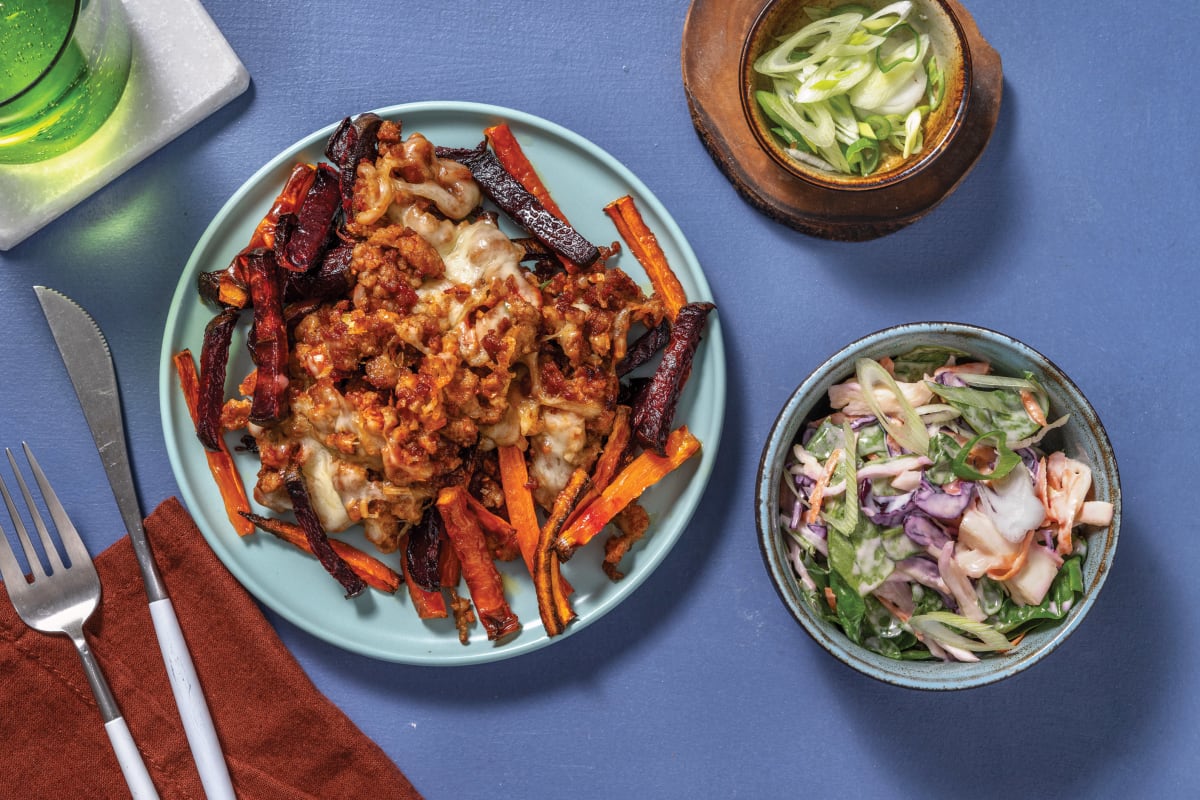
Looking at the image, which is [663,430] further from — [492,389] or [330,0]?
[330,0]

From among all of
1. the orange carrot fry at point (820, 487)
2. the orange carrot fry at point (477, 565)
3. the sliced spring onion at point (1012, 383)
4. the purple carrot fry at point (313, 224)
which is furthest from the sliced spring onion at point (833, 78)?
the orange carrot fry at point (477, 565)

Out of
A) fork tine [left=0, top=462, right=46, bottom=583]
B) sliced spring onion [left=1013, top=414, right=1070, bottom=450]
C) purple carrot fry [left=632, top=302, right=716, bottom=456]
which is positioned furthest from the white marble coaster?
sliced spring onion [left=1013, top=414, right=1070, bottom=450]

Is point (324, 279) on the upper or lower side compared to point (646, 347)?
upper

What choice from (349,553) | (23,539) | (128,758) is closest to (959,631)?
(349,553)

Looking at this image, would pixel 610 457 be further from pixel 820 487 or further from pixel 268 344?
pixel 268 344

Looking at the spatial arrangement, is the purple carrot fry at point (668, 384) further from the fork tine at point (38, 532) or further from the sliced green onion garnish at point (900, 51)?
the fork tine at point (38, 532)

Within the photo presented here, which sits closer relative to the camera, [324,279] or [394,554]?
[324,279]

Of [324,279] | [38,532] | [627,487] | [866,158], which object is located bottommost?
[38,532]

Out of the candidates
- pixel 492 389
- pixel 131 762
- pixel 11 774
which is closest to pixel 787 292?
pixel 492 389

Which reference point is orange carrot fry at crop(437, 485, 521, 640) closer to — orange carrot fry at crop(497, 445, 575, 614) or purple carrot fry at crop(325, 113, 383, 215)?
orange carrot fry at crop(497, 445, 575, 614)
